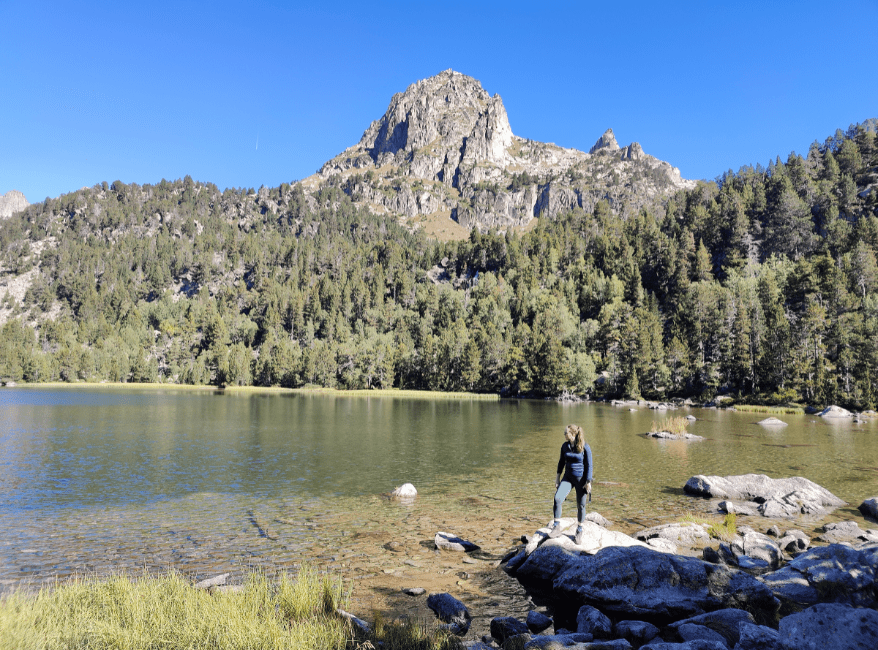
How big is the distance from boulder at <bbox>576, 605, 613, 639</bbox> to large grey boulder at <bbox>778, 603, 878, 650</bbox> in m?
3.04

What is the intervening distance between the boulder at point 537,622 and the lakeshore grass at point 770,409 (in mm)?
91821

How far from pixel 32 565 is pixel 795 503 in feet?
96.8

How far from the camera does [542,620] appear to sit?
10594 mm

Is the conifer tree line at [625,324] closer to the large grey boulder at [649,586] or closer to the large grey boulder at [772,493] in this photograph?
the large grey boulder at [772,493]

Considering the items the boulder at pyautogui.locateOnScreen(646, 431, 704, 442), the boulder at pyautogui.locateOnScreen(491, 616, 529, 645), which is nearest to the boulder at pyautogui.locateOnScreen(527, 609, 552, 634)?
the boulder at pyautogui.locateOnScreen(491, 616, 529, 645)

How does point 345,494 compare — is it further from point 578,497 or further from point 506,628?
point 506,628

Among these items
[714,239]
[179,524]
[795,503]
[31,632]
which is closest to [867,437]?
[795,503]

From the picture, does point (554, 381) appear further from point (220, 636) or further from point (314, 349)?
point (220, 636)

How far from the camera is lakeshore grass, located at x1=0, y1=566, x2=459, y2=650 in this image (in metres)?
7.17

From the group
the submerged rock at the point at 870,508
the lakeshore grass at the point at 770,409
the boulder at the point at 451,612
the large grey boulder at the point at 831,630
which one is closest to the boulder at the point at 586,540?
the boulder at the point at 451,612

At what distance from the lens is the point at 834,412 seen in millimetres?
75312

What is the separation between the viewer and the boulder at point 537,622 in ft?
34.2

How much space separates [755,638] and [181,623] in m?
9.34

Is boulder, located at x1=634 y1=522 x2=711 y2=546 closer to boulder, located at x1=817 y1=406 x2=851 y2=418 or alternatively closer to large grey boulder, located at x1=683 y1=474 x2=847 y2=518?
large grey boulder, located at x1=683 y1=474 x2=847 y2=518
